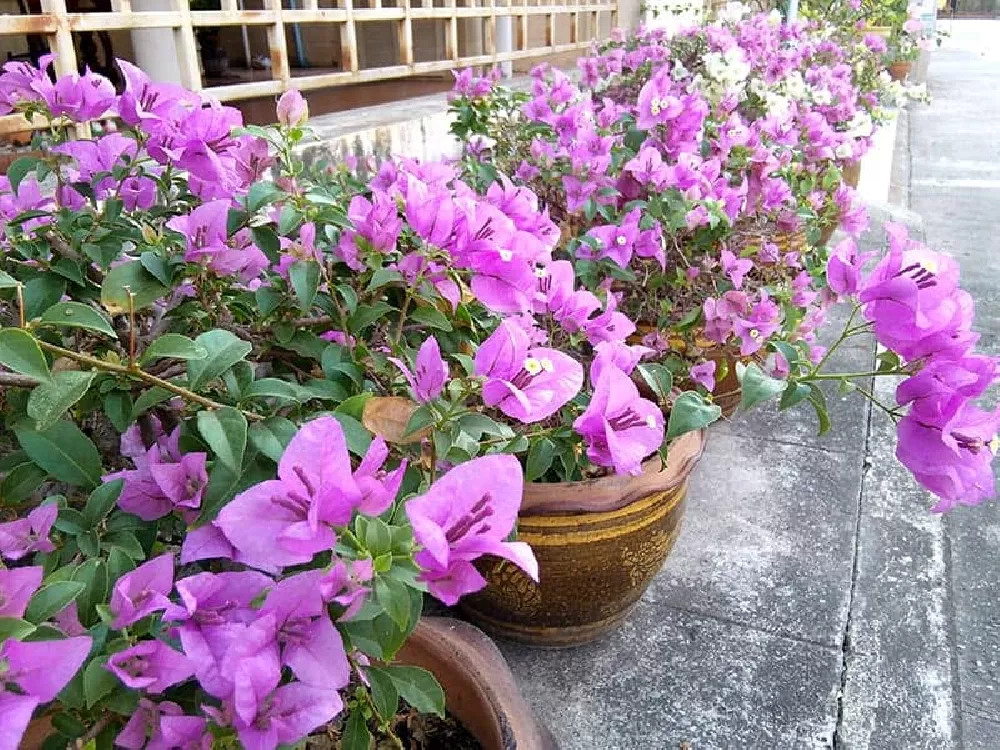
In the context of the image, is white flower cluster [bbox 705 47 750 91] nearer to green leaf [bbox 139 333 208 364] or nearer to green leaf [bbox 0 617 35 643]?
green leaf [bbox 139 333 208 364]

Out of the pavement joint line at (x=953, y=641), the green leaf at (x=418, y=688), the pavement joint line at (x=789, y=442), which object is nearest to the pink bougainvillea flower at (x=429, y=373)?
the green leaf at (x=418, y=688)

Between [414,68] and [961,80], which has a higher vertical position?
[414,68]

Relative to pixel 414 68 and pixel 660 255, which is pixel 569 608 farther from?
pixel 414 68

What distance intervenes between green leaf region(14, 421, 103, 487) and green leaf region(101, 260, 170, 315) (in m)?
0.12

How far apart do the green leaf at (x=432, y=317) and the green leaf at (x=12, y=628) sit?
19.2 inches

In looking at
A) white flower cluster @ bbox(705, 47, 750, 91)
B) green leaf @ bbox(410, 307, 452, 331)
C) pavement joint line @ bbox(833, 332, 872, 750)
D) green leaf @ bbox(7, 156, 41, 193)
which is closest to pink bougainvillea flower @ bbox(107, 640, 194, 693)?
green leaf @ bbox(410, 307, 452, 331)

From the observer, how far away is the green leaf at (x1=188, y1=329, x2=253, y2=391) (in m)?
0.62

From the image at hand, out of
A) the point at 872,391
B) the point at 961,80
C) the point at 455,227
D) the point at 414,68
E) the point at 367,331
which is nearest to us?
the point at 455,227

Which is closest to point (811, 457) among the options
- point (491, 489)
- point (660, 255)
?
→ point (660, 255)

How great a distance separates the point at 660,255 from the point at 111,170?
36.0 inches

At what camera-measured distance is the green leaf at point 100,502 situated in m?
0.65

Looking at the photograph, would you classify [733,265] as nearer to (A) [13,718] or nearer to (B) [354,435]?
(B) [354,435]

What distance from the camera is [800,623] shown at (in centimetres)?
145

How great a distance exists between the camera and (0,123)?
1696 mm
